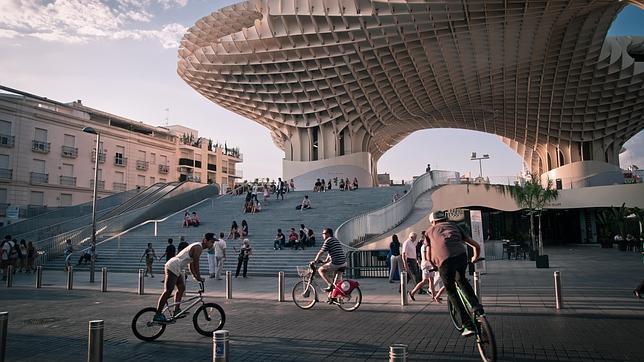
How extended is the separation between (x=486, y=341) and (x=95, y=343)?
13.4 feet

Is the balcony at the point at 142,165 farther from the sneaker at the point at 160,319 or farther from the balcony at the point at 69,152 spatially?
the sneaker at the point at 160,319

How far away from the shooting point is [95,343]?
443cm

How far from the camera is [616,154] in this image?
2057 inches

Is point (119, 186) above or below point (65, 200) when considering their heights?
above

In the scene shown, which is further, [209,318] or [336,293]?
[336,293]

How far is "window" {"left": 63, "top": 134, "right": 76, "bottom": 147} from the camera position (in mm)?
42125

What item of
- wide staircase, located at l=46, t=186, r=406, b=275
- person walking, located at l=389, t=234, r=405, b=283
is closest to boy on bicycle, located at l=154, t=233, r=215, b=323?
person walking, located at l=389, t=234, r=405, b=283

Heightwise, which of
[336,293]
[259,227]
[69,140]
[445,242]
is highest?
[69,140]

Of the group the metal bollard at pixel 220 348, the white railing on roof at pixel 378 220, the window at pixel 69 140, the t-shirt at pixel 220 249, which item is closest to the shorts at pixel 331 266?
the metal bollard at pixel 220 348

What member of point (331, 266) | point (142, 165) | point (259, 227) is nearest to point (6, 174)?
point (142, 165)

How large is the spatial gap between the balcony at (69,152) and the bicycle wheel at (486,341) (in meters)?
44.1

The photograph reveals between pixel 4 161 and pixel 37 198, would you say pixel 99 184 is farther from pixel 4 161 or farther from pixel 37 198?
pixel 4 161

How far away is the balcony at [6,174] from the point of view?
36562mm

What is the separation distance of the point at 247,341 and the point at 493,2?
90.8 feet
